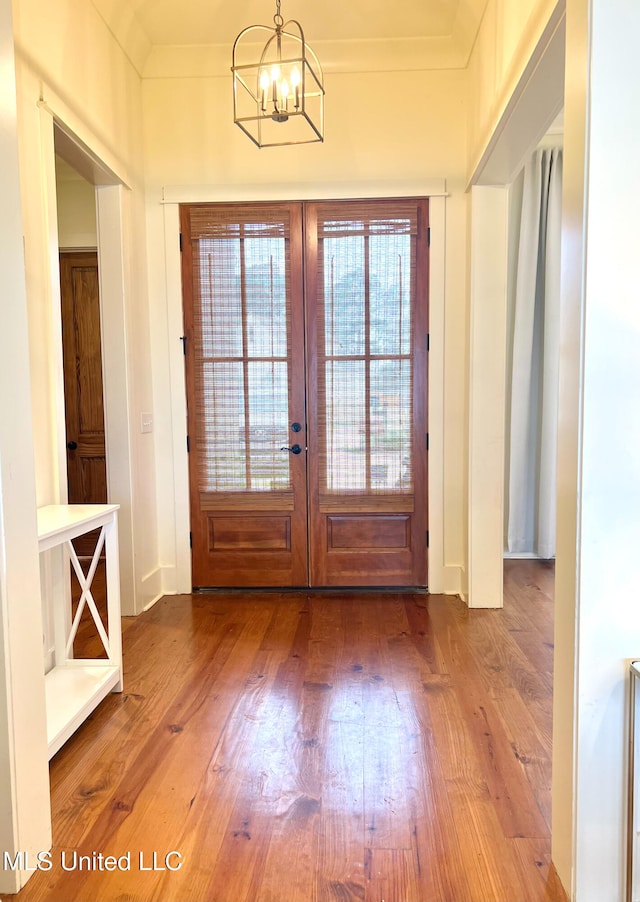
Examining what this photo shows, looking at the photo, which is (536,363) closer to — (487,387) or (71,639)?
(487,387)

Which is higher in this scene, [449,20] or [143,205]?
[449,20]

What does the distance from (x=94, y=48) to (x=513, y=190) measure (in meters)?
3.11

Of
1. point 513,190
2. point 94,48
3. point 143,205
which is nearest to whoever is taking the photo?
point 94,48

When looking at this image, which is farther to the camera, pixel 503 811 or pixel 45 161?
pixel 45 161

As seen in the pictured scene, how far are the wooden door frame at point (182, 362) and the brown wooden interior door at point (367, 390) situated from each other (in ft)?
0.19

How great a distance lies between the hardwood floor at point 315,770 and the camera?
1629 millimetres

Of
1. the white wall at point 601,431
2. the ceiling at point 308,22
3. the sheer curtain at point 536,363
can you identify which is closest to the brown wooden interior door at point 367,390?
the ceiling at point 308,22

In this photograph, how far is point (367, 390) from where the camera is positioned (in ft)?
13.1

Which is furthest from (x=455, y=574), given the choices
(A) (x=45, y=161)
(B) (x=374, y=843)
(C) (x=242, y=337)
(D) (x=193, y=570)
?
(A) (x=45, y=161)

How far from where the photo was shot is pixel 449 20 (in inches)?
143

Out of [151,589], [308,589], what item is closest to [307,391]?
[308,589]

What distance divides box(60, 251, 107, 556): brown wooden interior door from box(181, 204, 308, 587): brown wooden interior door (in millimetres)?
1396

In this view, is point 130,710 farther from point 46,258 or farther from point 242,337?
point 242,337

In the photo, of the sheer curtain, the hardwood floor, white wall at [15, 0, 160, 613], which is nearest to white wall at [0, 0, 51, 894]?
the hardwood floor
